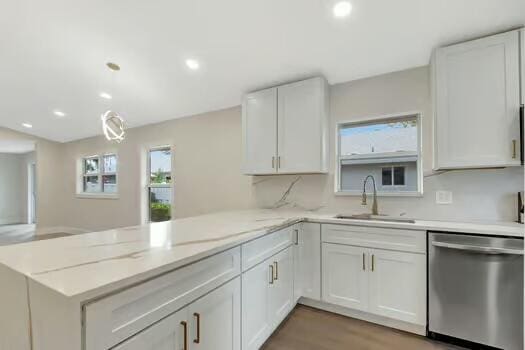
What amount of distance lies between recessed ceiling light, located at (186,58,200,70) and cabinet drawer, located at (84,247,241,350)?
238 centimetres

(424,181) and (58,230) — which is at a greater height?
(424,181)

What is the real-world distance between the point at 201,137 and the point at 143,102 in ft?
3.51

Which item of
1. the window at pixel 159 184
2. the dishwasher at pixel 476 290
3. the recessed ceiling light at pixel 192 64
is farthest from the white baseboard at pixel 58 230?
the dishwasher at pixel 476 290

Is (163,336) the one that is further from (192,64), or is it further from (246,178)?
(192,64)

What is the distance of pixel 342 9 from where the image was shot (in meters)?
1.98

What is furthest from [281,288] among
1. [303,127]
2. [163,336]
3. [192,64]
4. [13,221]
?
[13,221]

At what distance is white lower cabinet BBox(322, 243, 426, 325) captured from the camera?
1971 millimetres

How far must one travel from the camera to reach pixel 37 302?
81 centimetres

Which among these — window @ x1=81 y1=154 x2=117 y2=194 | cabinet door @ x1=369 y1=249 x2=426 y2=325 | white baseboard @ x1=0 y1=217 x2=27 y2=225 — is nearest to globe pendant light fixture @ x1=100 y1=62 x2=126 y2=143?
window @ x1=81 y1=154 x2=117 y2=194

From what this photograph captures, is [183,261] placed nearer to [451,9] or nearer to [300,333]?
[300,333]

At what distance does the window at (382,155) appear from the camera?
2588 mm

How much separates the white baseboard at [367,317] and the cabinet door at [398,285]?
0.39ft

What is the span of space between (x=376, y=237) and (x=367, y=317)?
75 cm

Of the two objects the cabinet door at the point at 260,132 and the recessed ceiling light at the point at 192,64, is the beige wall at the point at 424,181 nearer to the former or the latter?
the cabinet door at the point at 260,132
